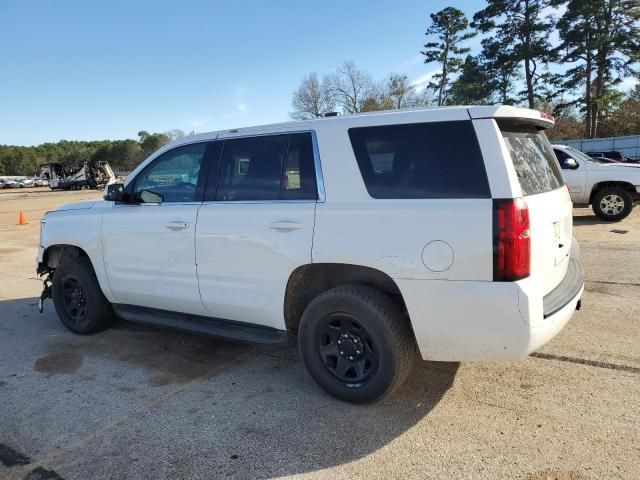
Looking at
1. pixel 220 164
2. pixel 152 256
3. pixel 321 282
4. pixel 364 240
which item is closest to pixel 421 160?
pixel 364 240

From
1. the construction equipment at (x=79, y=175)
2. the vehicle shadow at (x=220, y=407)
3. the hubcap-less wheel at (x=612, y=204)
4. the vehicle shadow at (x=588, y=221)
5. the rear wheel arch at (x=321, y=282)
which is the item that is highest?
the construction equipment at (x=79, y=175)

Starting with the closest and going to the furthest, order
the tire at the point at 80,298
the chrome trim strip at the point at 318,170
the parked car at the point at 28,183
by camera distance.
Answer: the chrome trim strip at the point at 318,170, the tire at the point at 80,298, the parked car at the point at 28,183

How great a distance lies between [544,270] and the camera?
306cm

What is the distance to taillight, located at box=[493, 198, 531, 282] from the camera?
279cm

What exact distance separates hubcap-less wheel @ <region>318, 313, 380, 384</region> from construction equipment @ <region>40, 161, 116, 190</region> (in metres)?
50.7

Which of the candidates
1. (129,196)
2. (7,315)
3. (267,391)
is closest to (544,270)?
(267,391)

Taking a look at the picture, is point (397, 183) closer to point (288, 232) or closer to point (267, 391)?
point (288, 232)

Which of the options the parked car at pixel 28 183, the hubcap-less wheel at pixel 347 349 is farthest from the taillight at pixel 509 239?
the parked car at pixel 28 183

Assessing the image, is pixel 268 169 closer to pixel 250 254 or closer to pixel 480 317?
pixel 250 254

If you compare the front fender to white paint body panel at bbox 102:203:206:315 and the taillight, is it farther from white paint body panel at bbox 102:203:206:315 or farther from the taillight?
the taillight

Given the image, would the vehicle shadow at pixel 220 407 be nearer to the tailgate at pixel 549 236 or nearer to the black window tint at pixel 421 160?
the tailgate at pixel 549 236

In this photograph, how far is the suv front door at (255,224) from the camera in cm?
349

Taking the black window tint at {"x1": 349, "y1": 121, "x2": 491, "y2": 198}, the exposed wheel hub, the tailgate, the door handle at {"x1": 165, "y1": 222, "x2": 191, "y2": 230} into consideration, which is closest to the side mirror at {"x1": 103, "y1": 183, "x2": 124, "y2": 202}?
the door handle at {"x1": 165, "y1": 222, "x2": 191, "y2": 230}

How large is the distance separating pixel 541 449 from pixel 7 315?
5.93 m
